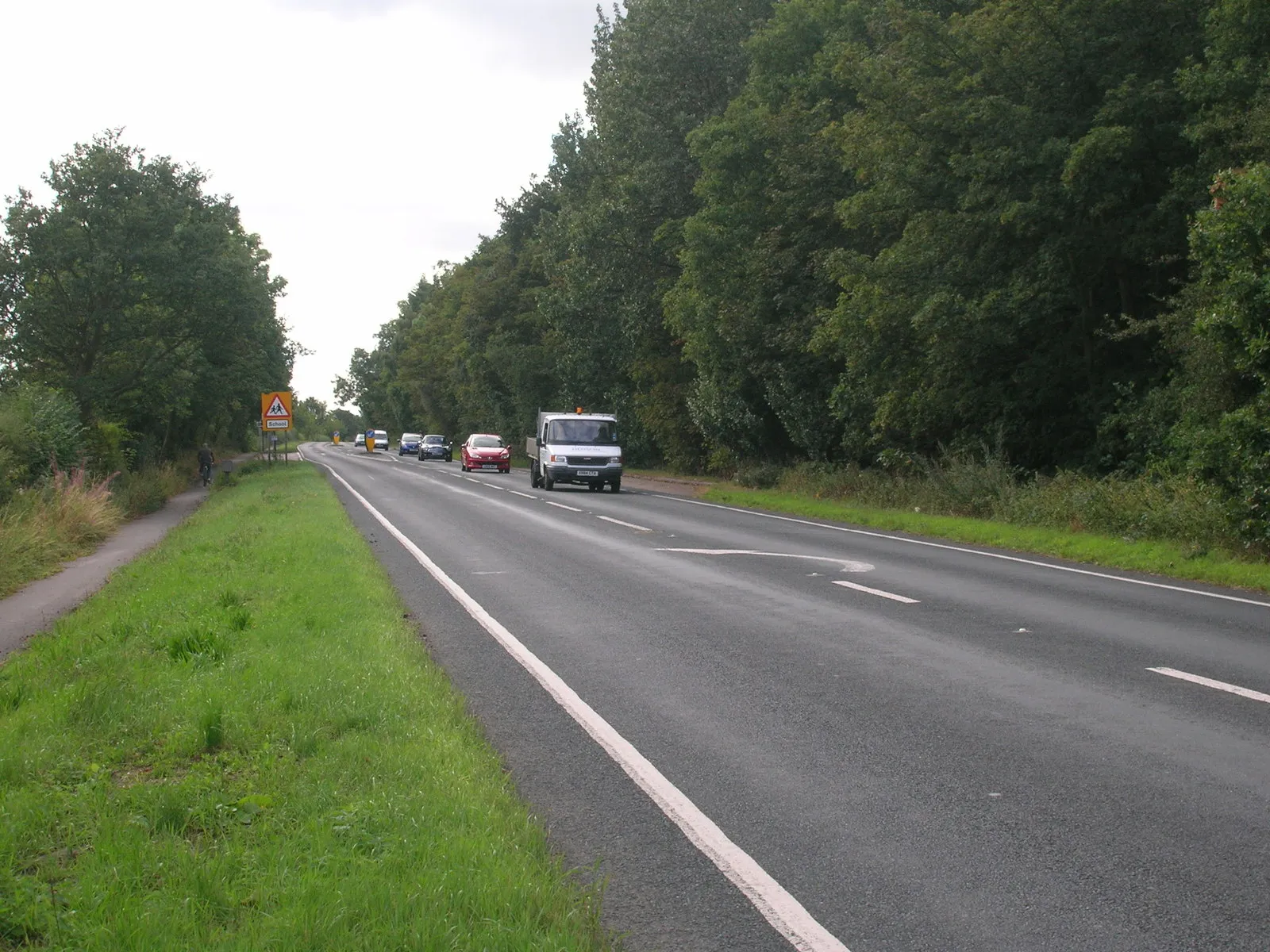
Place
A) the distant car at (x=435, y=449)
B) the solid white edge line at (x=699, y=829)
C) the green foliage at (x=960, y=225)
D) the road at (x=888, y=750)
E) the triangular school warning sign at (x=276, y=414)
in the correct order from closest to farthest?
the solid white edge line at (x=699, y=829), the road at (x=888, y=750), the green foliage at (x=960, y=225), the triangular school warning sign at (x=276, y=414), the distant car at (x=435, y=449)

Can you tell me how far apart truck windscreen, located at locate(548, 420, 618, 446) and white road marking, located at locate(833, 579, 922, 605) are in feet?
78.8

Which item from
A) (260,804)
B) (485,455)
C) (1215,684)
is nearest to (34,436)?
(260,804)

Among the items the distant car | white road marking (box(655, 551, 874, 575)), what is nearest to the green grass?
white road marking (box(655, 551, 874, 575))

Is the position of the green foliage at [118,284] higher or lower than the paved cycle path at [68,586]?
higher

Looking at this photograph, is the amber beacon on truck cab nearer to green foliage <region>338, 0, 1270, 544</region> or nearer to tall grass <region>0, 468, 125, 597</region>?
green foliage <region>338, 0, 1270, 544</region>

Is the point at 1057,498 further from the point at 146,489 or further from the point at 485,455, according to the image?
the point at 485,455

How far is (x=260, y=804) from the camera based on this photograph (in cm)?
522

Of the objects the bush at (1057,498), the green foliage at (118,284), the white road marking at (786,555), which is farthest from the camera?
the green foliage at (118,284)

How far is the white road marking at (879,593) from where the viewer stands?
12.4 m

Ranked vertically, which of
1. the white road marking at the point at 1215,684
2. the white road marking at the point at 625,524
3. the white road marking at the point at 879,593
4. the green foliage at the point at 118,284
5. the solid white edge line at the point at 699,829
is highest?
the green foliage at the point at 118,284

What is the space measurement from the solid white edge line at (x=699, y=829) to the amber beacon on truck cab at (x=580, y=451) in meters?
27.5

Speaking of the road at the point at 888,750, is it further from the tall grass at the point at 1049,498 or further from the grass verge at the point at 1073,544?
the tall grass at the point at 1049,498

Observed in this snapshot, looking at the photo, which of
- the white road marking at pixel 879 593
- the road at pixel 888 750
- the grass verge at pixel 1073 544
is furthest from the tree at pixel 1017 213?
the white road marking at pixel 879 593

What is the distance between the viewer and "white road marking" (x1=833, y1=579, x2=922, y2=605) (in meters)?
12.4
